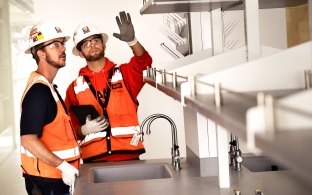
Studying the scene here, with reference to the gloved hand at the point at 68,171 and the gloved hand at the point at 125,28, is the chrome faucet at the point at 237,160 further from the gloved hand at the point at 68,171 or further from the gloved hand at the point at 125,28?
the gloved hand at the point at 125,28

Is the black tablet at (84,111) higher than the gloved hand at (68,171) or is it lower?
higher

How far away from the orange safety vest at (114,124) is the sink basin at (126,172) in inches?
17.9

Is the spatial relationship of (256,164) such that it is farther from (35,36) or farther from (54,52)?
(35,36)

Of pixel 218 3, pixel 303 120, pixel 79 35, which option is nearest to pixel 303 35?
pixel 79 35

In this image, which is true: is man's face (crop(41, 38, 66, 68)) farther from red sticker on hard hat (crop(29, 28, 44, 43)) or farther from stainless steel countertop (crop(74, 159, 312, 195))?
stainless steel countertop (crop(74, 159, 312, 195))

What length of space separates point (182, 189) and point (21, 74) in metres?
3.01

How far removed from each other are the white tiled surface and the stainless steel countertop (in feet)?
7.90

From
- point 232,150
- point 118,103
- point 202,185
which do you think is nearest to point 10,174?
point 118,103

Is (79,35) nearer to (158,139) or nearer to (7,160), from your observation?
(158,139)

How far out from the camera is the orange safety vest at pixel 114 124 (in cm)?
365

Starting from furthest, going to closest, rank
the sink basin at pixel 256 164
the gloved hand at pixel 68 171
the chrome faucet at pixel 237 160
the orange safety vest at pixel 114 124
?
the orange safety vest at pixel 114 124, the sink basin at pixel 256 164, the gloved hand at pixel 68 171, the chrome faucet at pixel 237 160

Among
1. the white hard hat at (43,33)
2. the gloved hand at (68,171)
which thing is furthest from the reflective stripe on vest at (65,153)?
the white hard hat at (43,33)

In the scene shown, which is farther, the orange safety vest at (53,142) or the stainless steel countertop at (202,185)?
the orange safety vest at (53,142)

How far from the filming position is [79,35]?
3.68m
